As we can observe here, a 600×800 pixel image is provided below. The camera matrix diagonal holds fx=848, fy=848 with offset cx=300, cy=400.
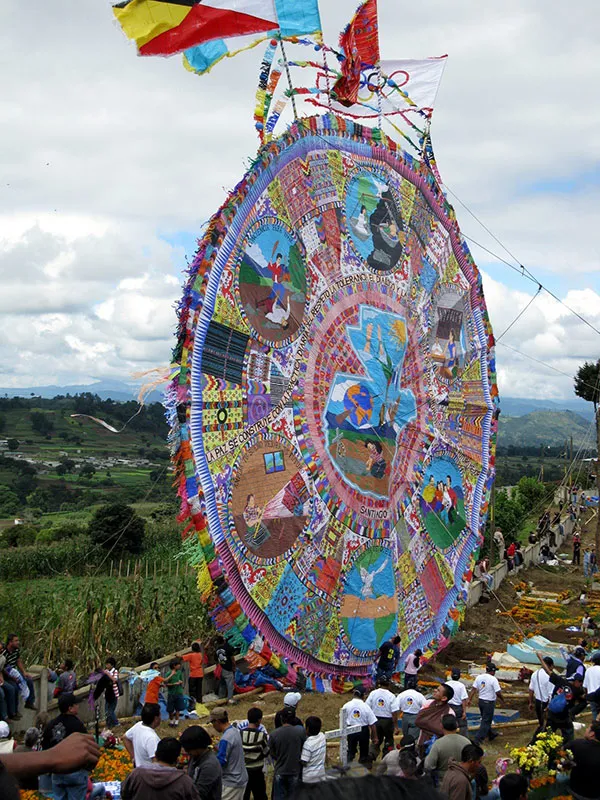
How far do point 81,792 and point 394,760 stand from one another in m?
2.40

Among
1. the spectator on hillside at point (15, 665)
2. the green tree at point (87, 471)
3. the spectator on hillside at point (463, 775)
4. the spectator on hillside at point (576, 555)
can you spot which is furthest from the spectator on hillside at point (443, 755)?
the green tree at point (87, 471)

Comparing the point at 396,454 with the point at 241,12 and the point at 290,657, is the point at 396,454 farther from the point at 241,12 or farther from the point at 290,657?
the point at 241,12

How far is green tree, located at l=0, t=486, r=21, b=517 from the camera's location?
49.2 metres

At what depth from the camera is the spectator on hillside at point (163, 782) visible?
16.2 feet

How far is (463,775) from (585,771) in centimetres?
95

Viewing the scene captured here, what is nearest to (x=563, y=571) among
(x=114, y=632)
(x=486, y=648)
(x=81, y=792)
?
(x=486, y=648)

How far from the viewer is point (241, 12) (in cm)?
1053

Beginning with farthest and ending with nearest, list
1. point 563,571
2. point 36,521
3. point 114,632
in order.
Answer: point 36,521, point 563,571, point 114,632

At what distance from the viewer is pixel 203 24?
10086 mm

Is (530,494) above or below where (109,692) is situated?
below

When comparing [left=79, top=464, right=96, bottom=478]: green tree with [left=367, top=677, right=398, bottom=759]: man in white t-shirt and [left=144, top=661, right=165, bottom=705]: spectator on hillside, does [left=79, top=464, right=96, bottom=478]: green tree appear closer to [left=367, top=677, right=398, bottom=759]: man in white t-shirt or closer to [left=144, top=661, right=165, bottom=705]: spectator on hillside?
[left=144, top=661, right=165, bottom=705]: spectator on hillside

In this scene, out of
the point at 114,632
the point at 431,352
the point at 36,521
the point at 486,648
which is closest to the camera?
the point at 114,632

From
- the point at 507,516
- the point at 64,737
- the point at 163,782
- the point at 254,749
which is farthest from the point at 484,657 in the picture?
the point at 507,516

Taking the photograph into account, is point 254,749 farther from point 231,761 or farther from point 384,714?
point 384,714
